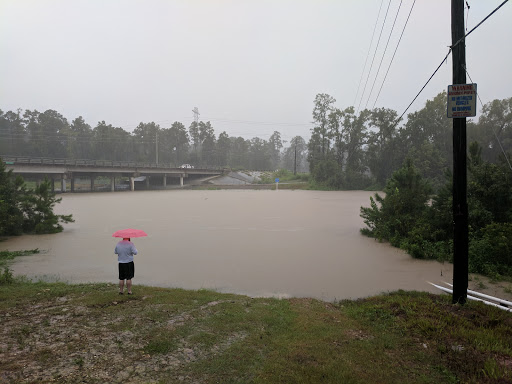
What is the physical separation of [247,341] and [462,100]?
5756 mm

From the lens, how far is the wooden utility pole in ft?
21.0

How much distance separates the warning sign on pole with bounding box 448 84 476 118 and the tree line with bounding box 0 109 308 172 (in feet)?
257

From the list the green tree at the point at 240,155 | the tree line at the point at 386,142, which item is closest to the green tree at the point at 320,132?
the tree line at the point at 386,142

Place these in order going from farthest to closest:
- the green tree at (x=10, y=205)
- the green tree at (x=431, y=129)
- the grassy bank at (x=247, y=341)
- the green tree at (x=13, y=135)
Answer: the green tree at (x=13, y=135), the green tree at (x=431, y=129), the green tree at (x=10, y=205), the grassy bank at (x=247, y=341)

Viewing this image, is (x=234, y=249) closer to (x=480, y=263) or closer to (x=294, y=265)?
(x=294, y=265)

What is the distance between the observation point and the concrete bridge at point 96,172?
5178 cm

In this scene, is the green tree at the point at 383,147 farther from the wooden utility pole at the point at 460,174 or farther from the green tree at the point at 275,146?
the green tree at the point at 275,146

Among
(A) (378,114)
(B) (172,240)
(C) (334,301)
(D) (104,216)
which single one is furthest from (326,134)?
(C) (334,301)

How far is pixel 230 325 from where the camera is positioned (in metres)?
5.77

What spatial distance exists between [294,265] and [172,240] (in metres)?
7.29

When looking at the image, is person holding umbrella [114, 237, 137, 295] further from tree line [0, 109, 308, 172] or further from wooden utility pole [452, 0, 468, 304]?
tree line [0, 109, 308, 172]

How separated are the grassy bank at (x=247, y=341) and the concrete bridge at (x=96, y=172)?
34.8m

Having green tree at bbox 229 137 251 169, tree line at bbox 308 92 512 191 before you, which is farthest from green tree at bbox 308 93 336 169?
green tree at bbox 229 137 251 169

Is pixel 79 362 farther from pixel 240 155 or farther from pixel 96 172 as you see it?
pixel 240 155
